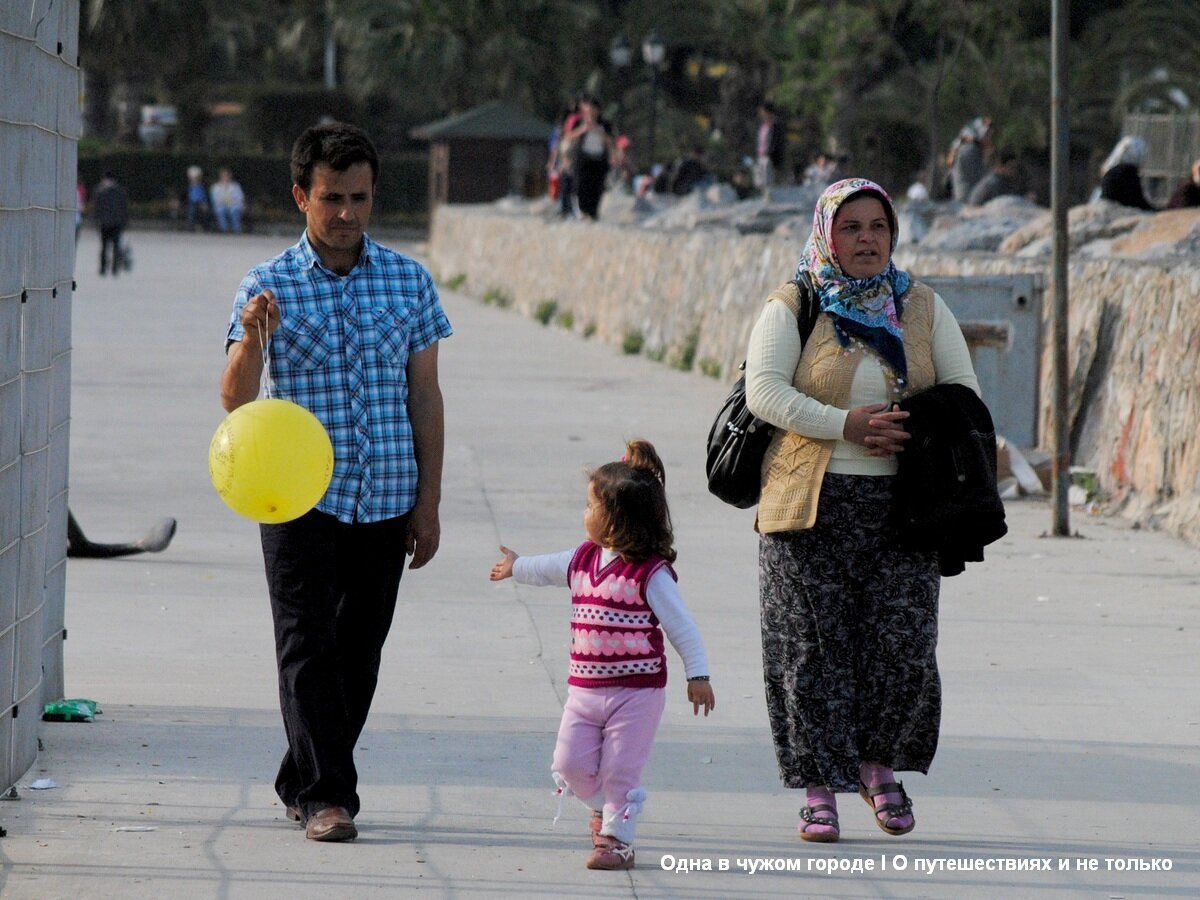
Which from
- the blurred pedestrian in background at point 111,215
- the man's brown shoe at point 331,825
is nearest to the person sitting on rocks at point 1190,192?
the man's brown shoe at point 331,825

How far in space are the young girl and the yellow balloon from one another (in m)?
0.64

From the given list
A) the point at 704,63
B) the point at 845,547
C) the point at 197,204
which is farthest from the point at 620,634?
the point at 704,63

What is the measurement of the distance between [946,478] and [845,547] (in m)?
0.30

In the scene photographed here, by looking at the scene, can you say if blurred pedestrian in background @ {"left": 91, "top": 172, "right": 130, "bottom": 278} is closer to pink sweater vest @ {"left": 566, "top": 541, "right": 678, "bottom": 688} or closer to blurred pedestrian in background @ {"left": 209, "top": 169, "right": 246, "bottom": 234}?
blurred pedestrian in background @ {"left": 209, "top": 169, "right": 246, "bottom": 234}

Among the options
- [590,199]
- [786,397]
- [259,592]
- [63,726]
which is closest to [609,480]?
[786,397]

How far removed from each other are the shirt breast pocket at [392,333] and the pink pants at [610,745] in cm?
92

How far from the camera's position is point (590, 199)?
2677 cm

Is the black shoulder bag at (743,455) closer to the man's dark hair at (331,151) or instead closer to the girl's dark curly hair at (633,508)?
the girl's dark curly hair at (633,508)

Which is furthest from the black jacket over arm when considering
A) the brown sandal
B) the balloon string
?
the balloon string

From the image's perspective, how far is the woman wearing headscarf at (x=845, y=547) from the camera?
4891 millimetres

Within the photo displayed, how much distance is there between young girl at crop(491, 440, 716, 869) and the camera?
459 cm

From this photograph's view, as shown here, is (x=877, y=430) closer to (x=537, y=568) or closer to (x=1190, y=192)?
(x=537, y=568)

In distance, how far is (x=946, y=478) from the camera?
482 centimetres

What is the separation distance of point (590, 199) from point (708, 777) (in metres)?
21.6
